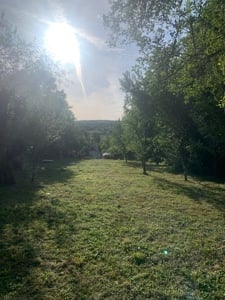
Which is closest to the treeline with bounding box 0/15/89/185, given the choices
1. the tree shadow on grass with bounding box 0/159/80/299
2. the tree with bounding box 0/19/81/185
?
the tree with bounding box 0/19/81/185

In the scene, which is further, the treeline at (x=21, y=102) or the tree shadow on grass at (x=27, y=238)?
the treeline at (x=21, y=102)

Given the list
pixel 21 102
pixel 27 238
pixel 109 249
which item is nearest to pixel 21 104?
pixel 21 102

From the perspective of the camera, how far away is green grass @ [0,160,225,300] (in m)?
5.39

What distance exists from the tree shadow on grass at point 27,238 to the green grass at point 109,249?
0.7 inches

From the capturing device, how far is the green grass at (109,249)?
539cm

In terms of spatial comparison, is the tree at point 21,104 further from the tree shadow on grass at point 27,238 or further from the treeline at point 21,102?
the tree shadow on grass at point 27,238

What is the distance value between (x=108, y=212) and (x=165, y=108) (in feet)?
47.2

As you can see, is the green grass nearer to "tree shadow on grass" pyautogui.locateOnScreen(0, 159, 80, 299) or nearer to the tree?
"tree shadow on grass" pyautogui.locateOnScreen(0, 159, 80, 299)

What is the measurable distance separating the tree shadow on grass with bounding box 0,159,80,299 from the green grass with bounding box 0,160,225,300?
18 millimetres

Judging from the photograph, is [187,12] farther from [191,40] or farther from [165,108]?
[165,108]

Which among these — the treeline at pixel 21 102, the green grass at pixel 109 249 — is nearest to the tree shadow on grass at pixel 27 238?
the green grass at pixel 109 249

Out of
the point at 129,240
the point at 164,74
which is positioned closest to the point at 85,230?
the point at 129,240

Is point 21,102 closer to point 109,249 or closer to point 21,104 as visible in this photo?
point 21,104

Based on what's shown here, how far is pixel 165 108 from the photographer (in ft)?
76.6
